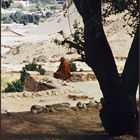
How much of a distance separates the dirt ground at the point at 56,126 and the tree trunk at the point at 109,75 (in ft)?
0.99

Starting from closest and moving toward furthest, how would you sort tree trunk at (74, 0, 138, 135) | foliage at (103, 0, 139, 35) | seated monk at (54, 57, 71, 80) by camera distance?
tree trunk at (74, 0, 138, 135), foliage at (103, 0, 139, 35), seated monk at (54, 57, 71, 80)

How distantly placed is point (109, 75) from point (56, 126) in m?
2.06

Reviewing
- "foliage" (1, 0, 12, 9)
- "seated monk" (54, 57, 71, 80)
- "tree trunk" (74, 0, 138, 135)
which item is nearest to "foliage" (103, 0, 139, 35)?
"tree trunk" (74, 0, 138, 135)

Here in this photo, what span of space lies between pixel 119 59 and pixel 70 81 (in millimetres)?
13096

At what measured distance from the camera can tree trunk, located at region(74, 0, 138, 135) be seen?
6476 mm

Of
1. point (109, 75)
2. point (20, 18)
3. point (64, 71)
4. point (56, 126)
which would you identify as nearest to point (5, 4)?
point (109, 75)

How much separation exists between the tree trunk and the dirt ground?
0.30 meters

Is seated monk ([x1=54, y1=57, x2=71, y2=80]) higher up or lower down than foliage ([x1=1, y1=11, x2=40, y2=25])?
lower down

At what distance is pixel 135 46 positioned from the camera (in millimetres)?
6336

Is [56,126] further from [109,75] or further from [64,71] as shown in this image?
[64,71]

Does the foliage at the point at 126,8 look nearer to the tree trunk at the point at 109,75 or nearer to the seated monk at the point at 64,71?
the tree trunk at the point at 109,75

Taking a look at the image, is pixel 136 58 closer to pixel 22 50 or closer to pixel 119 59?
pixel 119 59

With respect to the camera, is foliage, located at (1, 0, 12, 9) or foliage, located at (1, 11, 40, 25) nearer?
foliage, located at (1, 0, 12, 9)

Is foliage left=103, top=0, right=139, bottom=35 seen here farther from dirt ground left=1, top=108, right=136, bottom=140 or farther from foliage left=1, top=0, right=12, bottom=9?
dirt ground left=1, top=108, right=136, bottom=140
